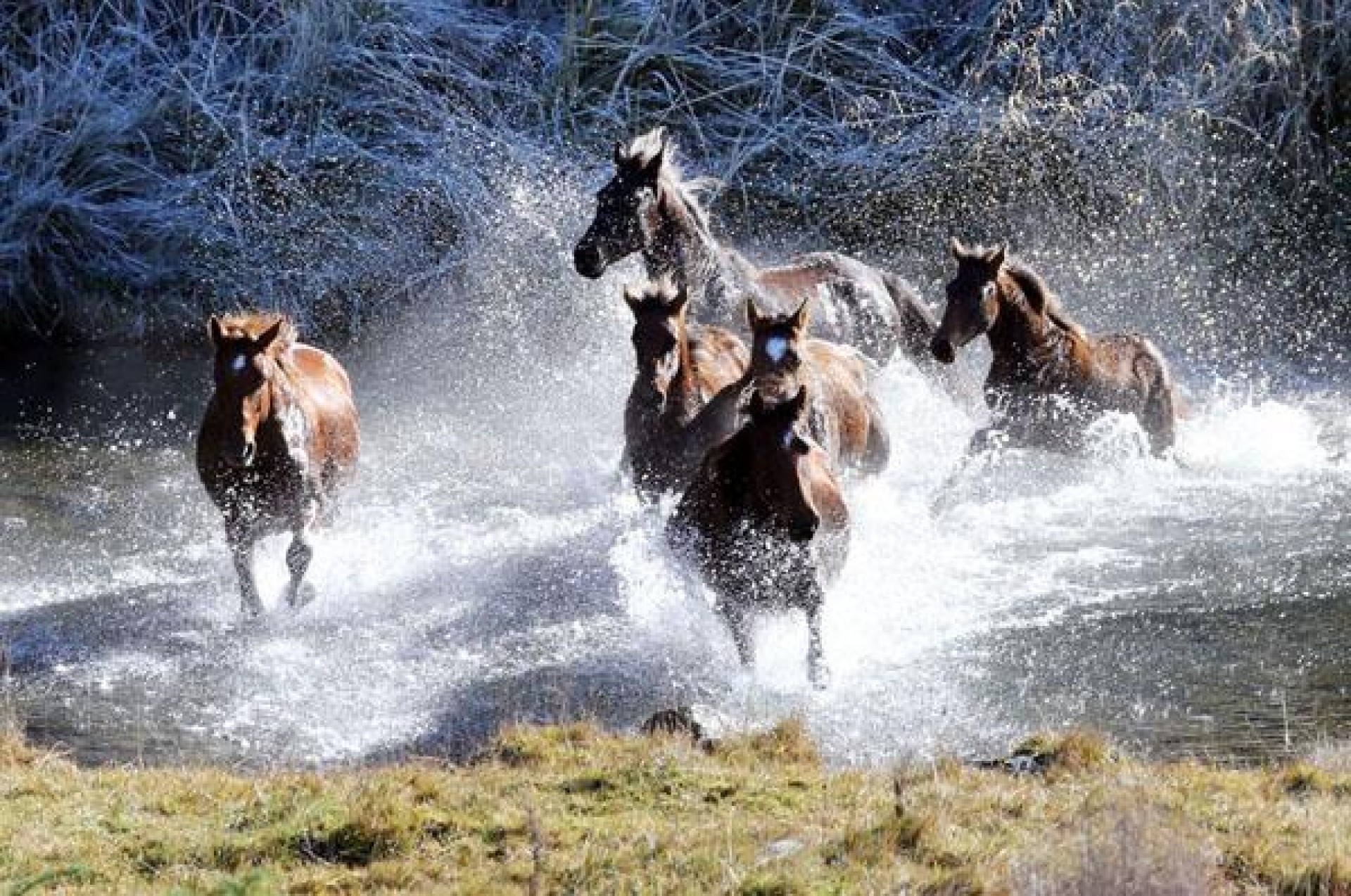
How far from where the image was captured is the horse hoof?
32.6 ft

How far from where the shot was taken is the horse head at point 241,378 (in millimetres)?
9328

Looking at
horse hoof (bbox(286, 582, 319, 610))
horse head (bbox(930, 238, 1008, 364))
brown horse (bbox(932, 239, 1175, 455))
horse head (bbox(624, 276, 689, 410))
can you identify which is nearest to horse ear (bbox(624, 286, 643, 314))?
horse head (bbox(624, 276, 689, 410))

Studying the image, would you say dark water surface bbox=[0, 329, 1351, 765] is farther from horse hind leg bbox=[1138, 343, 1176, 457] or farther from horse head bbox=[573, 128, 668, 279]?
horse head bbox=[573, 128, 668, 279]

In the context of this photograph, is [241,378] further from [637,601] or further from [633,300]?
[637,601]

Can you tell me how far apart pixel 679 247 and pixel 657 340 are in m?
1.77

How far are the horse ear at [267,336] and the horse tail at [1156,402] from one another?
18.3 ft

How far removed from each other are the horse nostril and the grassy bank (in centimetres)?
473

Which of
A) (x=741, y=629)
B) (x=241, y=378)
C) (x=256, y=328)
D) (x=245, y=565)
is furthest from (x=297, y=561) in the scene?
(x=741, y=629)

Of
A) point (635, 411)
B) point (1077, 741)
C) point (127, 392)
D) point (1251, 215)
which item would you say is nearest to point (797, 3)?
point (1251, 215)

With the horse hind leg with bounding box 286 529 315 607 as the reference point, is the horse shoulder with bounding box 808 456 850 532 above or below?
above

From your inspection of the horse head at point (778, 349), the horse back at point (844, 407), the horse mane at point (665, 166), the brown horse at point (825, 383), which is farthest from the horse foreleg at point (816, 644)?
the horse mane at point (665, 166)

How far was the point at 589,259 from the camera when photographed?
38.3 ft

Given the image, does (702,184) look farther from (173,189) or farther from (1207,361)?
(173,189)

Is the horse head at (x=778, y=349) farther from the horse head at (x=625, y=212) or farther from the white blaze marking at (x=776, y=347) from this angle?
the horse head at (x=625, y=212)
